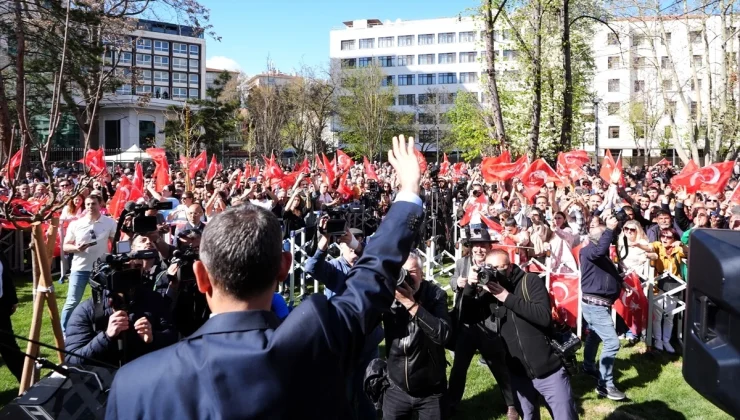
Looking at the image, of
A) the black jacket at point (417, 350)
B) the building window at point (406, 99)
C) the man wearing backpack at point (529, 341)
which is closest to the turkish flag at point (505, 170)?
the man wearing backpack at point (529, 341)

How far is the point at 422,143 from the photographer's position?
8331 cm

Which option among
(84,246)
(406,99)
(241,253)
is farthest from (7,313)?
(406,99)

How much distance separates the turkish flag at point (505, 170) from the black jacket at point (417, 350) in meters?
10.8

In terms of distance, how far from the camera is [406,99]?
9206 cm

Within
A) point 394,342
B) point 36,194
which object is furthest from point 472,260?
point 36,194

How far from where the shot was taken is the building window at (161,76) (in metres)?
96.4

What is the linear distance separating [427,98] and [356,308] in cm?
8501

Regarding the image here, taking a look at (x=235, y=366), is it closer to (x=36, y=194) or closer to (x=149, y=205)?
(x=149, y=205)

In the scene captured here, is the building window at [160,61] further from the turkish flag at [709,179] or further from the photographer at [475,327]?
the photographer at [475,327]

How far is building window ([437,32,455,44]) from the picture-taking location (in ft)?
294

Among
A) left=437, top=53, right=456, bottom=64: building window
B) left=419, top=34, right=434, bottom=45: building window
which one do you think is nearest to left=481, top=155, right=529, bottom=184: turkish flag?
left=437, top=53, right=456, bottom=64: building window

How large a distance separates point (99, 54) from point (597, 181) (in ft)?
46.3

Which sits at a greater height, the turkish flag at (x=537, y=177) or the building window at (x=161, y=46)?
the building window at (x=161, y=46)

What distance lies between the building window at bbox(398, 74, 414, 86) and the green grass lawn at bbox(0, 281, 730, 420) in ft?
281
